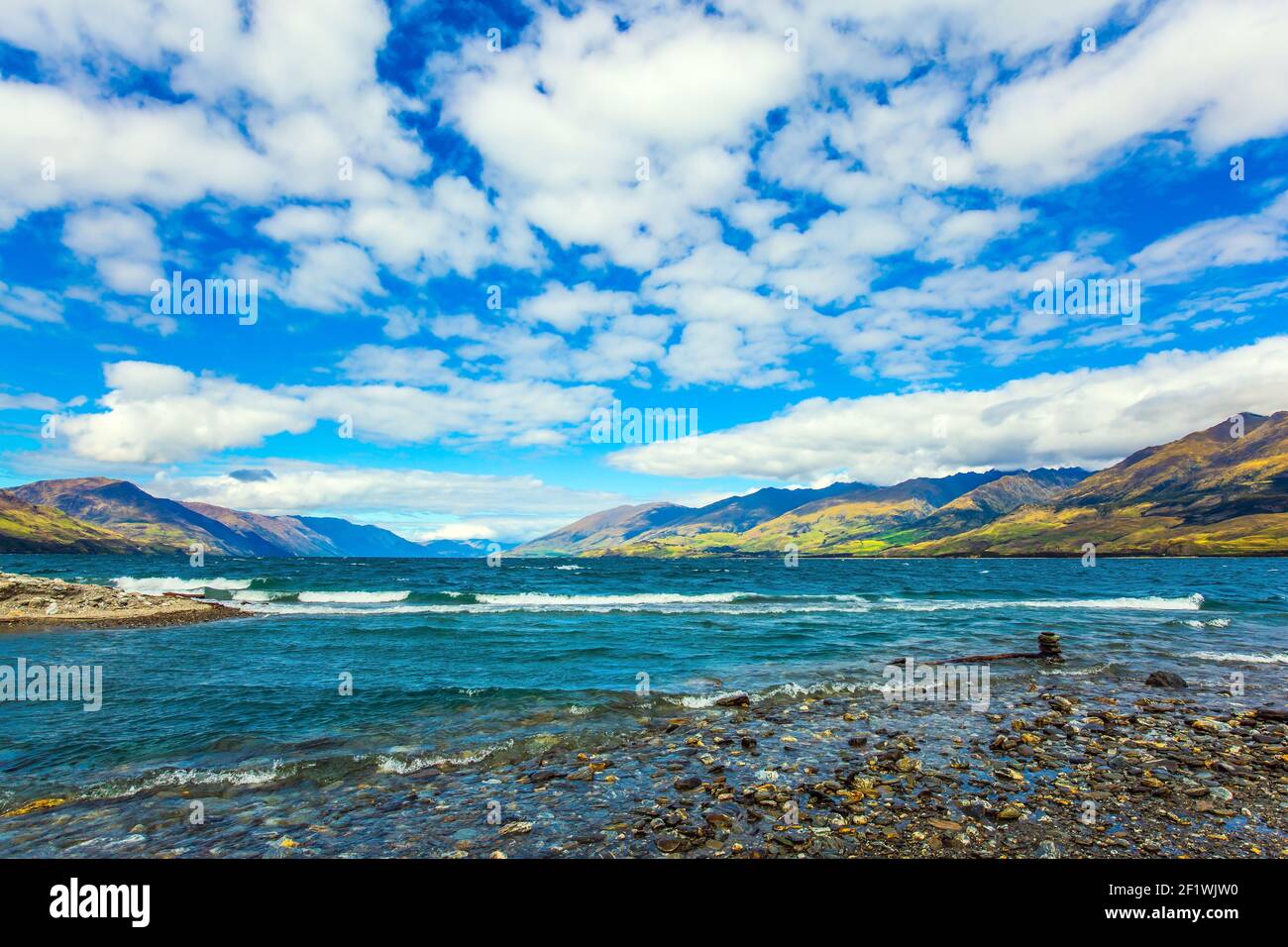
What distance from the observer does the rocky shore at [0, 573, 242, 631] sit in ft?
147

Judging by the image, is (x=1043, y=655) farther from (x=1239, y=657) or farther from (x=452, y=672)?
(x=452, y=672)

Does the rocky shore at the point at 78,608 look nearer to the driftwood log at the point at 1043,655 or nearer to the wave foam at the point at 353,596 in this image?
the wave foam at the point at 353,596

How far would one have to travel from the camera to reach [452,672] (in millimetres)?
29859

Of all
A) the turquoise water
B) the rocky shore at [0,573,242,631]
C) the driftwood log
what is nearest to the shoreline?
the turquoise water

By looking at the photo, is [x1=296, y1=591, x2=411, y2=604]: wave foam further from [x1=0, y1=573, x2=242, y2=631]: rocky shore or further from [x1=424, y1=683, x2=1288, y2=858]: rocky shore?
[x1=424, y1=683, x2=1288, y2=858]: rocky shore

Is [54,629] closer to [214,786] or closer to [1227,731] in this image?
[214,786]

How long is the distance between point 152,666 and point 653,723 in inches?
1089

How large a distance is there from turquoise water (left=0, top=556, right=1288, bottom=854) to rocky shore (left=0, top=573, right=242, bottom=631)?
463 cm
